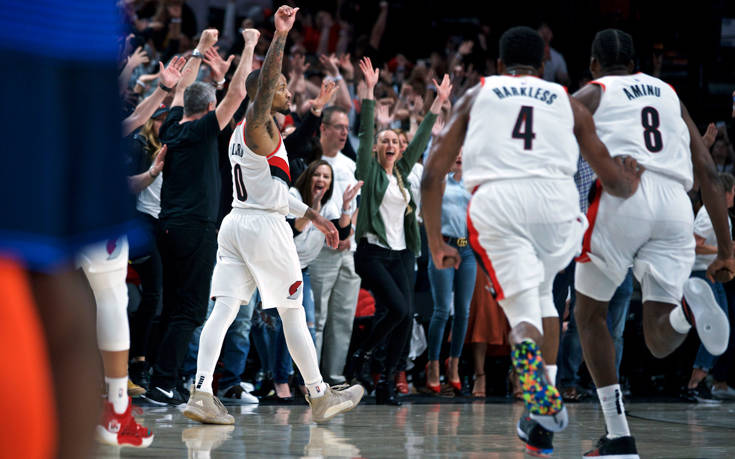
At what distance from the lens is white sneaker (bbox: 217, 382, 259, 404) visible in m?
7.27

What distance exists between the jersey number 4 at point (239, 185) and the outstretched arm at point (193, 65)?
1398mm

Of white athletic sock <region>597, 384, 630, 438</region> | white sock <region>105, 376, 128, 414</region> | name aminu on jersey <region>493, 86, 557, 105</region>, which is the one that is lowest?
white athletic sock <region>597, 384, 630, 438</region>

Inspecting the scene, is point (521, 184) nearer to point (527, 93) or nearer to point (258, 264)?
point (527, 93)

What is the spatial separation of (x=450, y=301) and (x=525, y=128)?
4.30 meters

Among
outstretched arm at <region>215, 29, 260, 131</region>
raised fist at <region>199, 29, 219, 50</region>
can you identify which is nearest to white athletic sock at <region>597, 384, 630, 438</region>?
outstretched arm at <region>215, 29, 260, 131</region>

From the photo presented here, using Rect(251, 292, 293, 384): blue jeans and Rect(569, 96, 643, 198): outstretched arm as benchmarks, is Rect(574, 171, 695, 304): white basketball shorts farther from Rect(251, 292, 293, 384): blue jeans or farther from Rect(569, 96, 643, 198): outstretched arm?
Rect(251, 292, 293, 384): blue jeans

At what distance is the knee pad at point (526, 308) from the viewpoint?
13.2 feet

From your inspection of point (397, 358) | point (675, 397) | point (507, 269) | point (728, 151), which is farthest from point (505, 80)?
point (728, 151)

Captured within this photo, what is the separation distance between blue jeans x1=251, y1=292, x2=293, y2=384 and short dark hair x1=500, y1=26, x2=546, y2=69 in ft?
11.8

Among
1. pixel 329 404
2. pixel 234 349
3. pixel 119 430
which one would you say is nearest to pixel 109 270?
pixel 119 430

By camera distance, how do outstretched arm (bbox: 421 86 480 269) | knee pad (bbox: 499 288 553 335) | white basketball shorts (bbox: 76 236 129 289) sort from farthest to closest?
outstretched arm (bbox: 421 86 480 269), white basketball shorts (bbox: 76 236 129 289), knee pad (bbox: 499 288 553 335)

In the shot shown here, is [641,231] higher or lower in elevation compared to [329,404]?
higher

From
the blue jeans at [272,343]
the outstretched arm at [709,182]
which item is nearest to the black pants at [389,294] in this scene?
the blue jeans at [272,343]

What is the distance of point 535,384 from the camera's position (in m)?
3.69
